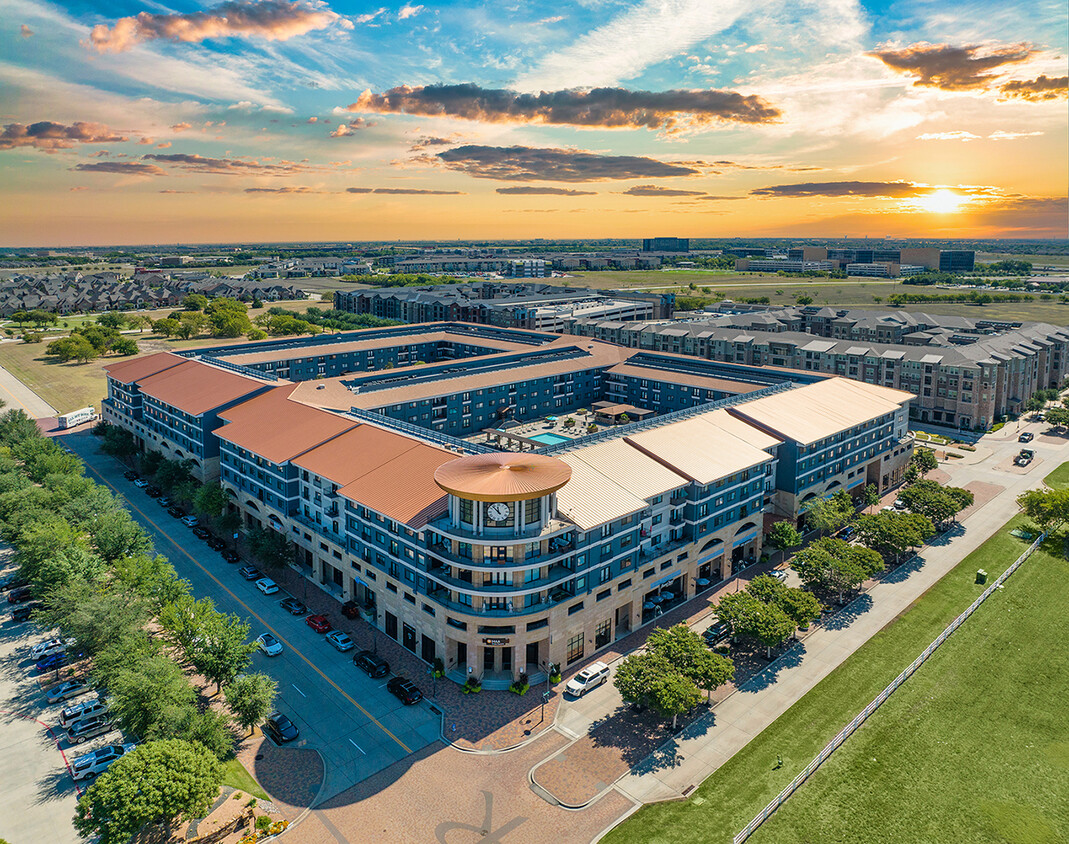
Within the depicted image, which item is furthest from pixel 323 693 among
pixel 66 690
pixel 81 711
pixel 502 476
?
pixel 502 476

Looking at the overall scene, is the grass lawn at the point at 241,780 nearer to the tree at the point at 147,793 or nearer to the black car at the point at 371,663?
the tree at the point at 147,793

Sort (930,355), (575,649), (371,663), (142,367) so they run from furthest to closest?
(930,355), (142,367), (575,649), (371,663)

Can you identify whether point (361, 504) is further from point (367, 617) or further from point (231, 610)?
point (231, 610)

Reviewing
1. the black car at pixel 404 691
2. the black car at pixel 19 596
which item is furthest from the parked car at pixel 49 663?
the black car at pixel 404 691

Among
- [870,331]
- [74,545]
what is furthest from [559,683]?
[870,331]

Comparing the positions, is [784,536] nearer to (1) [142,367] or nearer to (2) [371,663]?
(2) [371,663]
